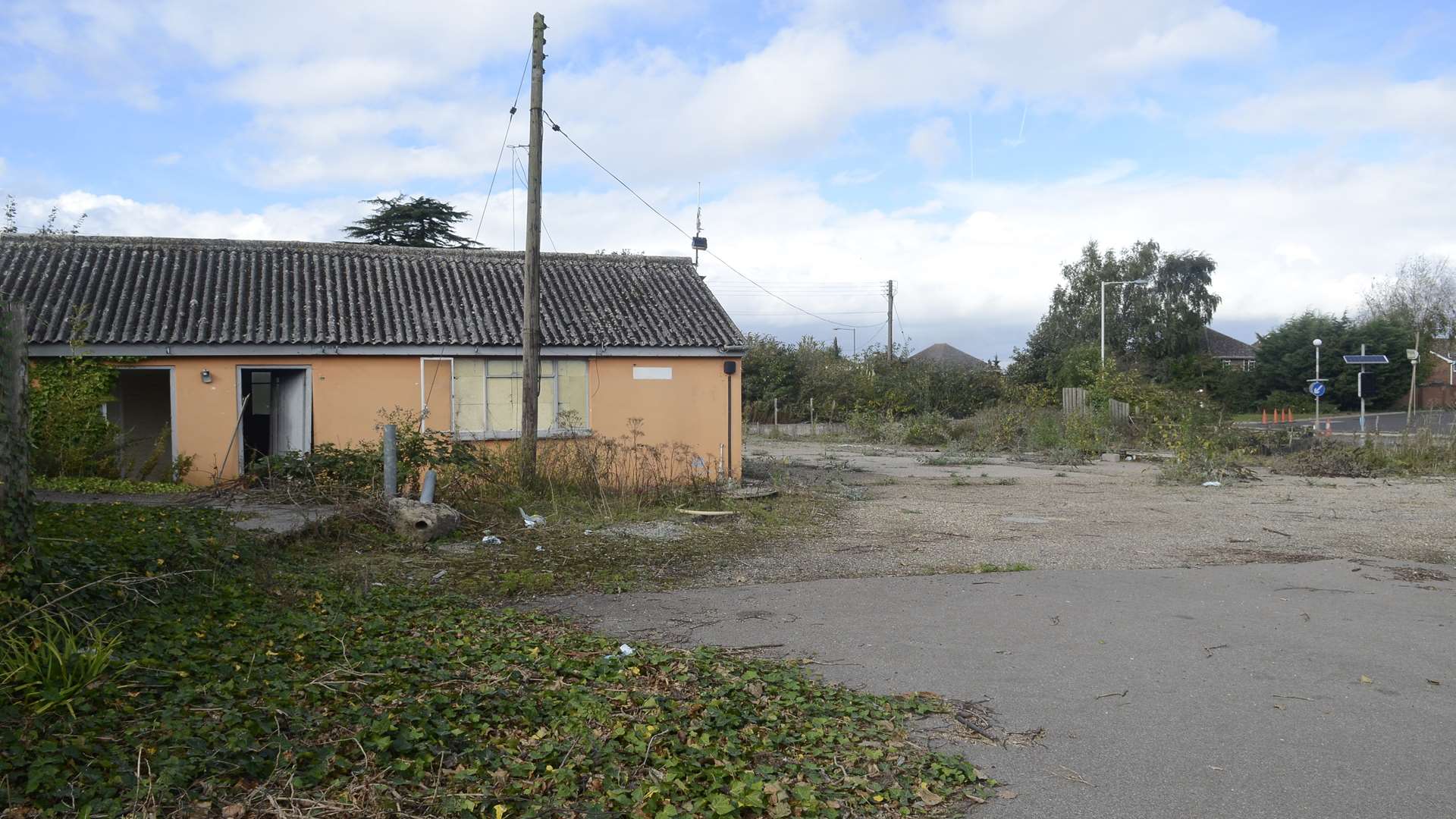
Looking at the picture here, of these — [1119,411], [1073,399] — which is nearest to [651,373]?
[1119,411]

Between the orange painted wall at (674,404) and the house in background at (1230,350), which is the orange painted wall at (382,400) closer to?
the orange painted wall at (674,404)

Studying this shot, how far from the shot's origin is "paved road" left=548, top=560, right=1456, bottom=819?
464cm

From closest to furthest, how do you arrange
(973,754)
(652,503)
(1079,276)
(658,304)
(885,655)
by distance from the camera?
1. (973,754)
2. (885,655)
3. (652,503)
4. (658,304)
5. (1079,276)

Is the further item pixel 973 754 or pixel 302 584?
pixel 302 584

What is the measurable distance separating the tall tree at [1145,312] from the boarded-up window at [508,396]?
45930mm

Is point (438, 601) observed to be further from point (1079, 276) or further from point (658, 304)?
point (1079, 276)

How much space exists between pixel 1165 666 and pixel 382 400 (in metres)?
13.1

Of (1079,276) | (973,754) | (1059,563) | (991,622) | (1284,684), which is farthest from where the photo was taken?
(1079,276)

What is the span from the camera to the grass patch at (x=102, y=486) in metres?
13.4

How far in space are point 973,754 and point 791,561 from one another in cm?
560

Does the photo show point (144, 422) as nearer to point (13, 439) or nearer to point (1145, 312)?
point (13, 439)

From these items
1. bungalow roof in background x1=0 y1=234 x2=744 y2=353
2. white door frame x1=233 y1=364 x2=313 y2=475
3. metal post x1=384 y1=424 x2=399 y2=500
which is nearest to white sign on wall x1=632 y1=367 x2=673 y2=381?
bungalow roof in background x1=0 y1=234 x2=744 y2=353

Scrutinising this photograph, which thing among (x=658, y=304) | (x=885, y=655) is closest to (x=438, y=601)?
(x=885, y=655)

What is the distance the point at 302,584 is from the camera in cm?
806
